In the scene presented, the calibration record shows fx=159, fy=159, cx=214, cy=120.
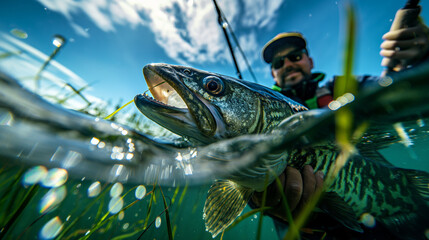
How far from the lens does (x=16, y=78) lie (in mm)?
865

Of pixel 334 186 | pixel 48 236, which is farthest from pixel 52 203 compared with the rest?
pixel 334 186

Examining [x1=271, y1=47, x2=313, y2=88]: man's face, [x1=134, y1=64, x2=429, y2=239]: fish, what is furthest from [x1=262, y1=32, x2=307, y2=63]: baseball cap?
[x1=134, y1=64, x2=429, y2=239]: fish

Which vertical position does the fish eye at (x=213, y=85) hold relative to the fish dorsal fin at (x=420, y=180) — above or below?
below

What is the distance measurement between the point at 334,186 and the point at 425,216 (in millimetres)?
1406

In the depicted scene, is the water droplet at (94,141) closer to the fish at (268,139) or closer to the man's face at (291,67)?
the fish at (268,139)

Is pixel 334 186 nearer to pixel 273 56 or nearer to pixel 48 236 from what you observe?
pixel 48 236

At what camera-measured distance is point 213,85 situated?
4.07 ft

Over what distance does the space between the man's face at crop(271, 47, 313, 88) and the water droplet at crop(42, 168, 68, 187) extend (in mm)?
4725

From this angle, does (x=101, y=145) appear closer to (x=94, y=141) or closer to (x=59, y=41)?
(x=94, y=141)

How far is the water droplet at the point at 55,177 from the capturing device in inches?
44.5

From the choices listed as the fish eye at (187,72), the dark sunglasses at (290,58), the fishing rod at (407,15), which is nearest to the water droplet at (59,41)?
the fish eye at (187,72)

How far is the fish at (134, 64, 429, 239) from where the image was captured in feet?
2.14

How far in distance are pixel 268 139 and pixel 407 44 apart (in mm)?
2825

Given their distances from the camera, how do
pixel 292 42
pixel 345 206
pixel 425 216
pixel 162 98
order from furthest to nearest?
pixel 292 42 < pixel 425 216 < pixel 162 98 < pixel 345 206
